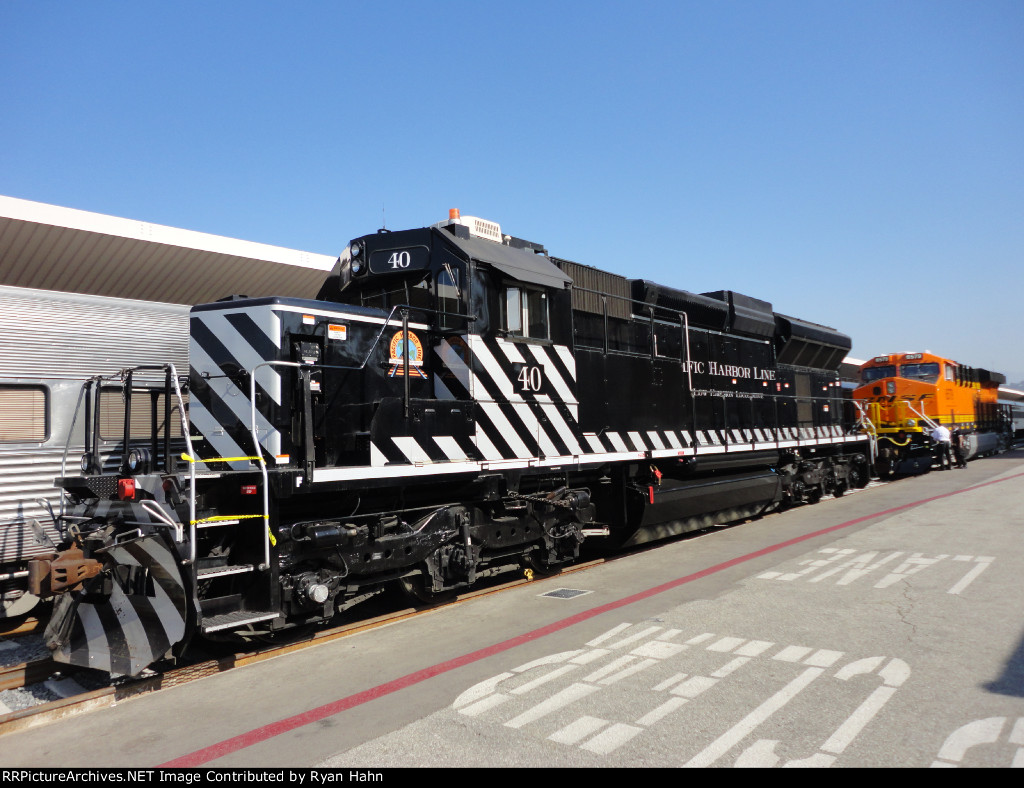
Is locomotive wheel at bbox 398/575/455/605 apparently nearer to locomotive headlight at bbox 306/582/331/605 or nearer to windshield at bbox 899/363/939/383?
locomotive headlight at bbox 306/582/331/605

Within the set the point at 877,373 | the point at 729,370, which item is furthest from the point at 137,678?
the point at 877,373

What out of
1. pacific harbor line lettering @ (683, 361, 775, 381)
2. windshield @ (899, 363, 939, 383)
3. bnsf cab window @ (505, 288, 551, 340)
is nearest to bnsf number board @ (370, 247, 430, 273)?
bnsf cab window @ (505, 288, 551, 340)

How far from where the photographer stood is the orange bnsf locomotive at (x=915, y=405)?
20750 mm

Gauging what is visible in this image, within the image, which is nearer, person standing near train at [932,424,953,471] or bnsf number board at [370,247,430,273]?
bnsf number board at [370,247,430,273]

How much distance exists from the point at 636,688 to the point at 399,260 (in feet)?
14.4

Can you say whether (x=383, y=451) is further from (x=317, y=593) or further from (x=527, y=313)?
(x=527, y=313)

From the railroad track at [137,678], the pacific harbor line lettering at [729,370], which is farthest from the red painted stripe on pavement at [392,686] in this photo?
the pacific harbor line lettering at [729,370]

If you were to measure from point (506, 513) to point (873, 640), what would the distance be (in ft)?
11.5

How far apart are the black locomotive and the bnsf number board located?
2 cm

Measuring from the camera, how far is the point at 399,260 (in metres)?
6.92

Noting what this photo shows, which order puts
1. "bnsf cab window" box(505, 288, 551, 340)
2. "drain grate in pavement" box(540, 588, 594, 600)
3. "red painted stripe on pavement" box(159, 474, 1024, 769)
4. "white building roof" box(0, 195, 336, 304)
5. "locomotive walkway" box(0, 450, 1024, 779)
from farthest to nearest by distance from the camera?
"white building roof" box(0, 195, 336, 304), "bnsf cab window" box(505, 288, 551, 340), "drain grate in pavement" box(540, 588, 594, 600), "red painted stripe on pavement" box(159, 474, 1024, 769), "locomotive walkway" box(0, 450, 1024, 779)

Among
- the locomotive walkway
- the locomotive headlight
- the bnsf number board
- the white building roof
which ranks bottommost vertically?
the locomotive walkway

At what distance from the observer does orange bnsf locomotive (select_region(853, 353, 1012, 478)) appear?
817 inches
